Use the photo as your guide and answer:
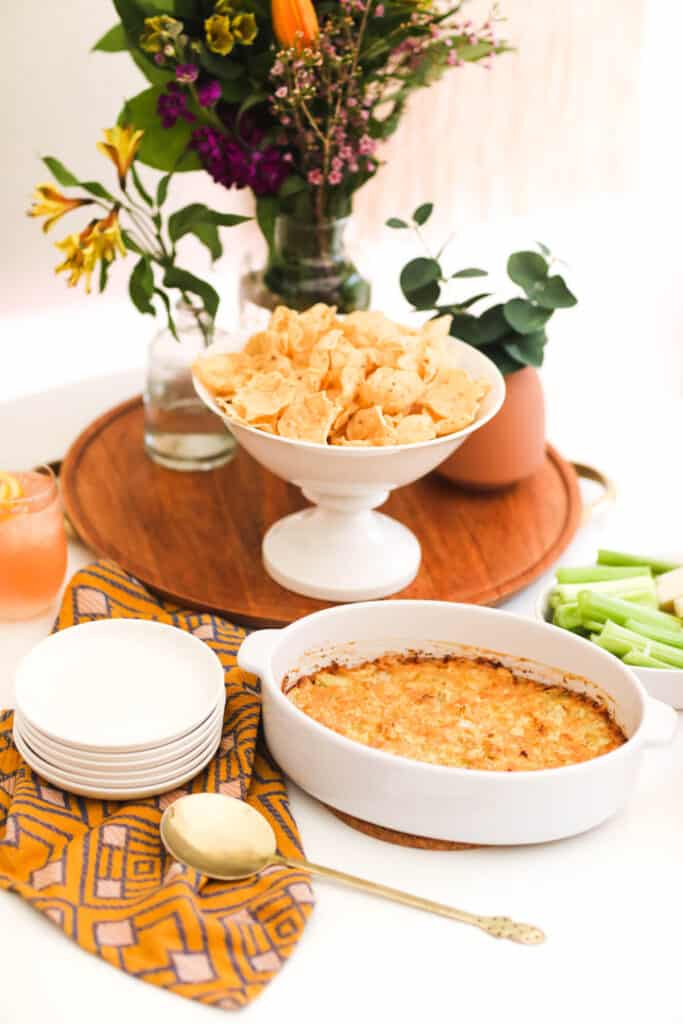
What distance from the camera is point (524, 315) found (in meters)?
1.55

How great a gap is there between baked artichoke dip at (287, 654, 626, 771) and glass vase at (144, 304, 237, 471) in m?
0.61

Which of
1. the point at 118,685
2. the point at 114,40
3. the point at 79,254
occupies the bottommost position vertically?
the point at 118,685

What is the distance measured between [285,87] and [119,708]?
2.45ft

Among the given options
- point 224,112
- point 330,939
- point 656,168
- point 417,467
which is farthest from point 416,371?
point 656,168

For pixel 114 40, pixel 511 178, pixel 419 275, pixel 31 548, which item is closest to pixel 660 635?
pixel 419 275

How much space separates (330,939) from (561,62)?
7.40ft

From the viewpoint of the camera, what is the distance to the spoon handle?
3.32ft

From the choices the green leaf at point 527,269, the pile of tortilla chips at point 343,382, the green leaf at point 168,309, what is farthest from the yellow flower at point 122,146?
the green leaf at point 527,269

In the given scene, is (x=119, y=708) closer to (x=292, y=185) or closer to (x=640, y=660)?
(x=640, y=660)

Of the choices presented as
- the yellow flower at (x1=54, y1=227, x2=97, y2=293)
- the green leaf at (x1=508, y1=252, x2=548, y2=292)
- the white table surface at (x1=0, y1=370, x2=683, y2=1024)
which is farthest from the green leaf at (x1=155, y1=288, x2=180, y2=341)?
the white table surface at (x1=0, y1=370, x2=683, y2=1024)

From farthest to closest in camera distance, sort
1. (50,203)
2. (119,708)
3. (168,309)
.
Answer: (168,309) < (50,203) < (119,708)

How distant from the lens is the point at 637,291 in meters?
2.79

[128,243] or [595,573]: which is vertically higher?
[128,243]

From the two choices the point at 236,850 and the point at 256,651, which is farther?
the point at 256,651
